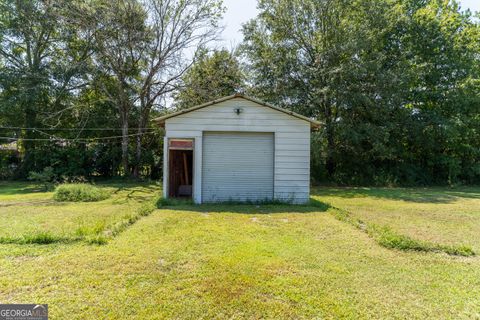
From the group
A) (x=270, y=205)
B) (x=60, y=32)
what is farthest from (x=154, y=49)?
(x=270, y=205)

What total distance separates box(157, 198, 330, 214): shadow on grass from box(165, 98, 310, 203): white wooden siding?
59 centimetres

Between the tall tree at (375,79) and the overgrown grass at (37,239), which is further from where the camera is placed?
the tall tree at (375,79)

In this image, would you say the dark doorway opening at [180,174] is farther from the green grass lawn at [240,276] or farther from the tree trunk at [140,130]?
the tree trunk at [140,130]

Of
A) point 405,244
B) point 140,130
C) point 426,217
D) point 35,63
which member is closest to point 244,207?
point 405,244

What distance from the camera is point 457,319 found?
90.4 inches

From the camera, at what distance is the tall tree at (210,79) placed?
602 inches

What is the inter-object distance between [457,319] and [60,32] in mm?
20329

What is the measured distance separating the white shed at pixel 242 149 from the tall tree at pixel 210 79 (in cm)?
770

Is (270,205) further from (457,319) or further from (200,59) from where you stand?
(200,59)

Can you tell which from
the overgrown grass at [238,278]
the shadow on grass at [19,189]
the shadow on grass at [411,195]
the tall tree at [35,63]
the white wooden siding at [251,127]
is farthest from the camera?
the tall tree at [35,63]

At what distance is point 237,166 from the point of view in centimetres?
794

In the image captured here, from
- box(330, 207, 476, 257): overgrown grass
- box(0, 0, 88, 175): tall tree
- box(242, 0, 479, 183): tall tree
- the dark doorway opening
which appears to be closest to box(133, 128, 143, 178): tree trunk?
box(0, 0, 88, 175): tall tree

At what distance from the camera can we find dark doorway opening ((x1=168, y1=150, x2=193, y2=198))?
31.4 ft

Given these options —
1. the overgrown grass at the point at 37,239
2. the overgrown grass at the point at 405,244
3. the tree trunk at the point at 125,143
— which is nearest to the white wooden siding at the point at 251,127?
the overgrown grass at the point at 405,244
